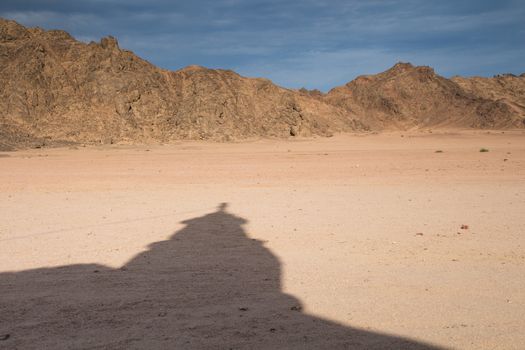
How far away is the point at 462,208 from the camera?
425 inches

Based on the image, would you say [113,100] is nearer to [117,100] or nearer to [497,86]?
[117,100]

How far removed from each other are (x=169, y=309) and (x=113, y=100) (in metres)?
50.3

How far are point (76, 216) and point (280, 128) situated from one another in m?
48.0

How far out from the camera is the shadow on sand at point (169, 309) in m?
4.20

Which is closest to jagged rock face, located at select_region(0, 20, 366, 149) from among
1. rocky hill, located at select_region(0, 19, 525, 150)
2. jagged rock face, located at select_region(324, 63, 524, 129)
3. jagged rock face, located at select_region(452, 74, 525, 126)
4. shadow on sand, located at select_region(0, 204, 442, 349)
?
rocky hill, located at select_region(0, 19, 525, 150)

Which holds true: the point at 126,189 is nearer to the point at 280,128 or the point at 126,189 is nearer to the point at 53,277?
the point at 53,277

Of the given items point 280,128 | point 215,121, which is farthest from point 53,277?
point 280,128

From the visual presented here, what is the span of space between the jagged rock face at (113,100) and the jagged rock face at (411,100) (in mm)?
36218

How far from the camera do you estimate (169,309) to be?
4910 millimetres

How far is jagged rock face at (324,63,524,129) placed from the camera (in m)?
89.2

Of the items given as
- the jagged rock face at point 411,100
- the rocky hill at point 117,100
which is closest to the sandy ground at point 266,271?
the rocky hill at point 117,100

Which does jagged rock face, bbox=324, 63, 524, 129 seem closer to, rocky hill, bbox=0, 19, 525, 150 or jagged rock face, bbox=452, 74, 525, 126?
jagged rock face, bbox=452, 74, 525, 126

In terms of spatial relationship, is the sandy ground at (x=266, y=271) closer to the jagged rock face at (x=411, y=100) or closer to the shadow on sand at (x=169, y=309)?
the shadow on sand at (x=169, y=309)

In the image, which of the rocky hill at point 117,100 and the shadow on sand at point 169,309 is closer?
the shadow on sand at point 169,309
